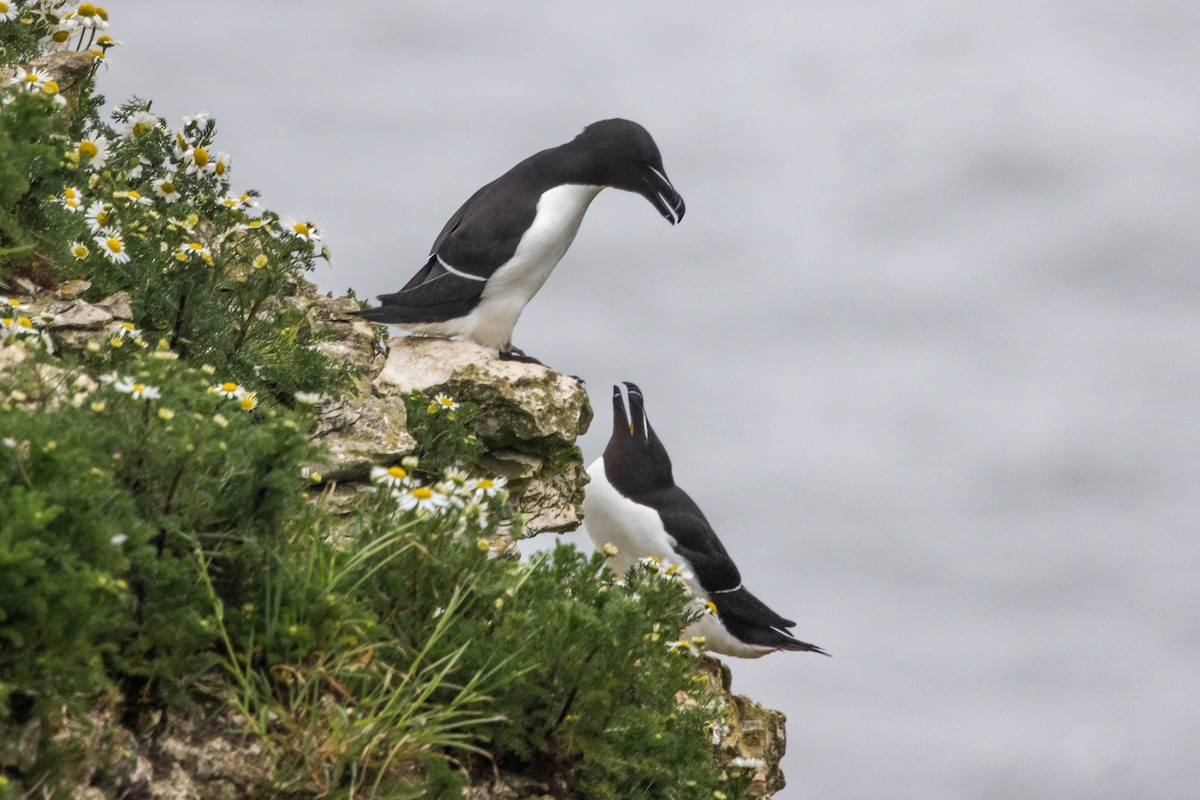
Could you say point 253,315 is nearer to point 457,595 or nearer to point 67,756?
point 457,595

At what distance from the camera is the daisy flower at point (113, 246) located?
6363 mm

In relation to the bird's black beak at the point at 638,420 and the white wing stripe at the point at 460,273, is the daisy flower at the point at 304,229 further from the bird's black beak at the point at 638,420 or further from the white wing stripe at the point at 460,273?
the bird's black beak at the point at 638,420

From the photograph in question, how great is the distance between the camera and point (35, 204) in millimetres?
6215

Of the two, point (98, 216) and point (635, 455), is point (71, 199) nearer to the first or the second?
point (98, 216)

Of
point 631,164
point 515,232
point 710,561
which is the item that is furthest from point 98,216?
point 710,561

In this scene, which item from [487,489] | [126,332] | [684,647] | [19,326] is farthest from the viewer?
[684,647]

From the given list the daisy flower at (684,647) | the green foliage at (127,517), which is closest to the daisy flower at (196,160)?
the green foliage at (127,517)

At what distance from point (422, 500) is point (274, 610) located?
0.63 m

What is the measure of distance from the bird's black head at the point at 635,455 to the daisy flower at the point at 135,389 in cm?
631

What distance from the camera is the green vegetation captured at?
360cm

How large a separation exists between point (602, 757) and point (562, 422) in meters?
3.40

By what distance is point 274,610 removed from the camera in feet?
14.1

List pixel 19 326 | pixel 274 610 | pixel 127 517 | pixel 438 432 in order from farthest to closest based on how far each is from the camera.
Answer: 1. pixel 438 432
2. pixel 19 326
3. pixel 274 610
4. pixel 127 517

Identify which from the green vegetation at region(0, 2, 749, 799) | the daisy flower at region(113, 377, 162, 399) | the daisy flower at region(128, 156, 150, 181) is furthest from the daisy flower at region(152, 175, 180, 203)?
the daisy flower at region(113, 377, 162, 399)
